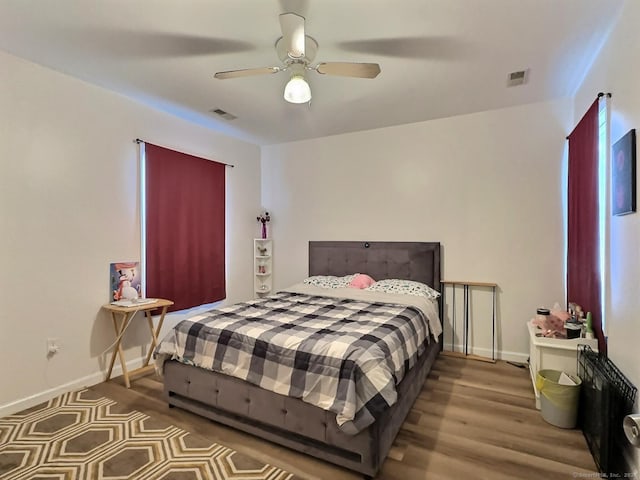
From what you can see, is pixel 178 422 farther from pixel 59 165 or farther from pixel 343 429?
pixel 59 165

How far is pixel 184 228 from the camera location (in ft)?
12.8

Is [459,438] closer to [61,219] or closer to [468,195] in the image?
[468,195]

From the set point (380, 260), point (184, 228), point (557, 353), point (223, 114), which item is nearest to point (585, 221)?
point (557, 353)

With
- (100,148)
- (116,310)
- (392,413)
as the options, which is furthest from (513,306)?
(100,148)

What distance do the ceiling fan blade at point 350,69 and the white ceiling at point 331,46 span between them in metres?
0.28

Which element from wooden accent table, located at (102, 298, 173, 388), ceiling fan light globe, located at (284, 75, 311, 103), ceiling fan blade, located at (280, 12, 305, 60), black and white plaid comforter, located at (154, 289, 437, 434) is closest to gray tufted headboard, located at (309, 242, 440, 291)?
black and white plaid comforter, located at (154, 289, 437, 434)

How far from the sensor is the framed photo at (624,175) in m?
1.78

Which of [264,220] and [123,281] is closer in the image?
[123,281]

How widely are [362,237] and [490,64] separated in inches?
92.7

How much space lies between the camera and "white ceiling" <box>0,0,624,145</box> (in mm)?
2023

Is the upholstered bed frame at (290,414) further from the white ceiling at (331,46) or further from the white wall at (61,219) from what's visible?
the white ceiling at (331,46)

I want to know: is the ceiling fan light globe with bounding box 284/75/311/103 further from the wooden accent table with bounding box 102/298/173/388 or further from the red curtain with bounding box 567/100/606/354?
the wooden accent table with bounding box 102/298/173/388

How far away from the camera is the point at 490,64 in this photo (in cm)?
269

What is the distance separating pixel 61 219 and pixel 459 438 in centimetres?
353
